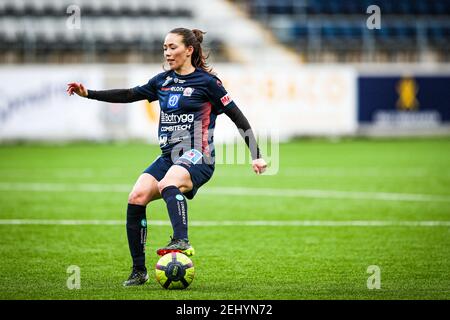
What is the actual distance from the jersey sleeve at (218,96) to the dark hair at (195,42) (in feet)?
0.64

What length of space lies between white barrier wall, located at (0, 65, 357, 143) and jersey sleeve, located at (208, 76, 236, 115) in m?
17.2

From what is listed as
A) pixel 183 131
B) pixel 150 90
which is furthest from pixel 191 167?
pixel 150 90

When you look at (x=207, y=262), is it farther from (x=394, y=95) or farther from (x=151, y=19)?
(x=151, y=19)

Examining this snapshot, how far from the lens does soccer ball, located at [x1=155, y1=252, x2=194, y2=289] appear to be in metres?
7.13

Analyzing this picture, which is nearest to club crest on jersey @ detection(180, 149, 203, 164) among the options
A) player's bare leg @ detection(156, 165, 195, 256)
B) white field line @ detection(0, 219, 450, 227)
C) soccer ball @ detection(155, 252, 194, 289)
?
player's bare leg @ detection(156, 165, 195, 256)

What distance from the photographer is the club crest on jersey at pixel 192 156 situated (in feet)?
24.5

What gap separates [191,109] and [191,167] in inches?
20.2

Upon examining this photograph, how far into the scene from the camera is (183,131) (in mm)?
7543

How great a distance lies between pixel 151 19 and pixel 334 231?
901 inches

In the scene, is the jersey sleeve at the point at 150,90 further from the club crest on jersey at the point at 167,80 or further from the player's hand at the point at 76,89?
the player's hand at the point at 76,89

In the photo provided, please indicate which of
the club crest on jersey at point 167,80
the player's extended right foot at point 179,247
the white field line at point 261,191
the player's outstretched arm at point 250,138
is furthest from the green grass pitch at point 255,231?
the club crest on jersey at point 167,80

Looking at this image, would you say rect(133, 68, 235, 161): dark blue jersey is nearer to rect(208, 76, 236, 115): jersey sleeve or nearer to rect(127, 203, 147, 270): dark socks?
rect(208, 76, 236, 115): jersey sleeve

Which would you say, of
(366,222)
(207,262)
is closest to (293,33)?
(366,222)
